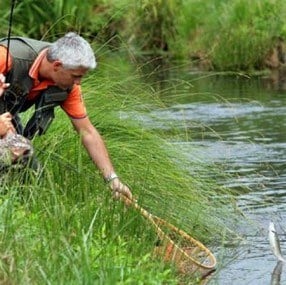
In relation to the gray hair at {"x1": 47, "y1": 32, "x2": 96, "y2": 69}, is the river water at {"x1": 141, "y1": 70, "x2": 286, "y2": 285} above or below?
below

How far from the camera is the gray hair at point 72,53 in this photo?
6.38 metres

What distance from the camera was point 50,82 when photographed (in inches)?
262

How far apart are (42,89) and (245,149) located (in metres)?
5.16

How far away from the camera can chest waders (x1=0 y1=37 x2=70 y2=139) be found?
6.60 meters

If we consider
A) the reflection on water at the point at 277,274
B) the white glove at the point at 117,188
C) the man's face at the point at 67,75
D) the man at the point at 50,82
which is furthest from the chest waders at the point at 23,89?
the reflection on water at the point at 277,274

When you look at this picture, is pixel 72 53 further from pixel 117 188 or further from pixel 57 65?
pixel 117 188

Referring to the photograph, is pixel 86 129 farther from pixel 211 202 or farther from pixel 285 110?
pixel 285 110

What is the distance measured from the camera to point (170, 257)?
5812 mm

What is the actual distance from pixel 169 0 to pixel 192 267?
18.0 m

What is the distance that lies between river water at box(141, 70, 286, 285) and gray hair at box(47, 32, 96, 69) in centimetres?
122

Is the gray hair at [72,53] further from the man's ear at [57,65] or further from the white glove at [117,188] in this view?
the white glove at [117,188]

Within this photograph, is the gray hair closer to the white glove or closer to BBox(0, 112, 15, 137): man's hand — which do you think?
BBox(0, 112, 15, 137): man's hand

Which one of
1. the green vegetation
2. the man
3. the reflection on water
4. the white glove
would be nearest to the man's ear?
the man

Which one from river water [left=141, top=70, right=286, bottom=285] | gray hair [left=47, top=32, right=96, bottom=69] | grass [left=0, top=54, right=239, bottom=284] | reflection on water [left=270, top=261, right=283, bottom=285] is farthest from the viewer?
river water [left=141, top=70, right=286, bottom=285]
